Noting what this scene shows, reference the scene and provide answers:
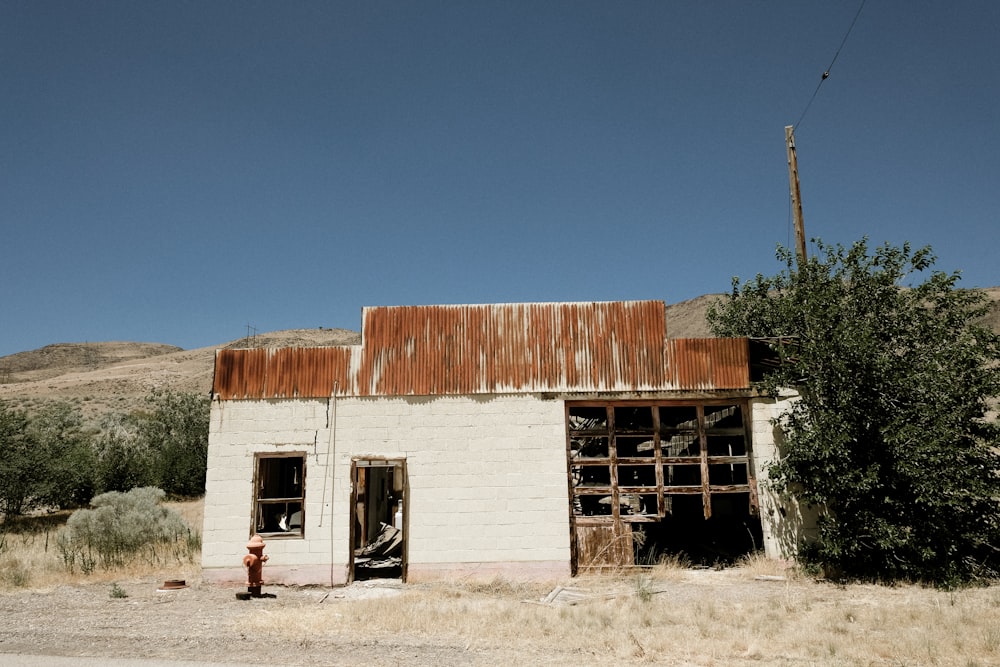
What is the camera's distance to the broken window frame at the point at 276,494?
1278 cm

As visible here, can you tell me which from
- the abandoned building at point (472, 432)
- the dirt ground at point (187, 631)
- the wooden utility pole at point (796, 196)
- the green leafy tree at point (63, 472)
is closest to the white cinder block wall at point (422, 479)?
the abandoned building at point (472, 432)

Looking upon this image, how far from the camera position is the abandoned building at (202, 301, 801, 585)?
12695 mm

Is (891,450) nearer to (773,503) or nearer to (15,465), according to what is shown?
(773,503)

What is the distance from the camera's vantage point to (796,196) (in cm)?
1655

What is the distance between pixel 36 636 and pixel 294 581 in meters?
4.46

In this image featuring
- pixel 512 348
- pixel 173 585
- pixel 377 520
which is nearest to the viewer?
pixel 173 585

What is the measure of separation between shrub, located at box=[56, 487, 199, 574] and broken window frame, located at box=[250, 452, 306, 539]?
2.53m

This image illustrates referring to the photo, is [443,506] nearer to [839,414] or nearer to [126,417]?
[839,414]

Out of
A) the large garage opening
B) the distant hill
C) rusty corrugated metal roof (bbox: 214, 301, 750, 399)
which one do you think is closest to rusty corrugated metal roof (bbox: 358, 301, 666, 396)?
rusty corrugated metal roof (bbox: 214, 301, 750, 399)

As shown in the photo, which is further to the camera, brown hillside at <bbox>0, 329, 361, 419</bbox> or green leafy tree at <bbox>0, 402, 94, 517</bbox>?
brown hillside at <bbox>0, 329, 361, 419</bbox>

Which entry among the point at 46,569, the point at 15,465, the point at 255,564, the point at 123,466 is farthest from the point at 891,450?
the point at 123,466

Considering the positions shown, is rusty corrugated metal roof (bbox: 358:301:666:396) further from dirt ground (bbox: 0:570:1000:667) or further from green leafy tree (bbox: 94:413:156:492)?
green leafy tree (bbox: 94:413:156:492)

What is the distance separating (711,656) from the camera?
25.2 ft

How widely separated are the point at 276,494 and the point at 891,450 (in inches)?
508
